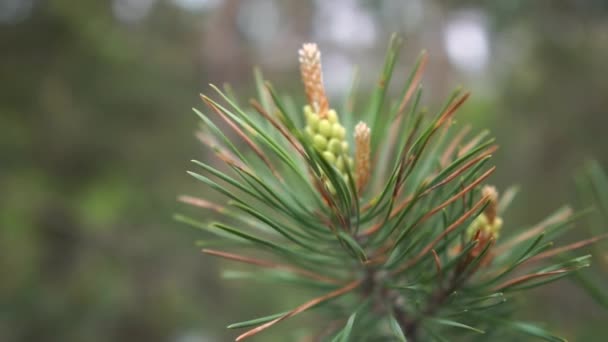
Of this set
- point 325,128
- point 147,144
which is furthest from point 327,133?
point 147,144

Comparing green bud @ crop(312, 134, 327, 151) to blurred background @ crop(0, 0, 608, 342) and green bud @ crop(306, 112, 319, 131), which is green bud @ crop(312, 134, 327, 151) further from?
blurred background @ crop(0, 0, 608, 342)

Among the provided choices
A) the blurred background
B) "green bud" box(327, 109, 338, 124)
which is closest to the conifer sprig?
"green bud" box(327, 109, 338, 124)

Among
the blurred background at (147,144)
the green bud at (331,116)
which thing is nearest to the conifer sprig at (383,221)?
the green bud at (331,116)

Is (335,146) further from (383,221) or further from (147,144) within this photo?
(147,144)

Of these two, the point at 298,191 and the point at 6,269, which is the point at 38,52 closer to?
the point at 6,269

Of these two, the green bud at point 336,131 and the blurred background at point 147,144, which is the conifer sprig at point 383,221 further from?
the blurred background at point 147,144

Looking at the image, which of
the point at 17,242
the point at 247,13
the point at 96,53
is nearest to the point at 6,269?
the point at 17,242
